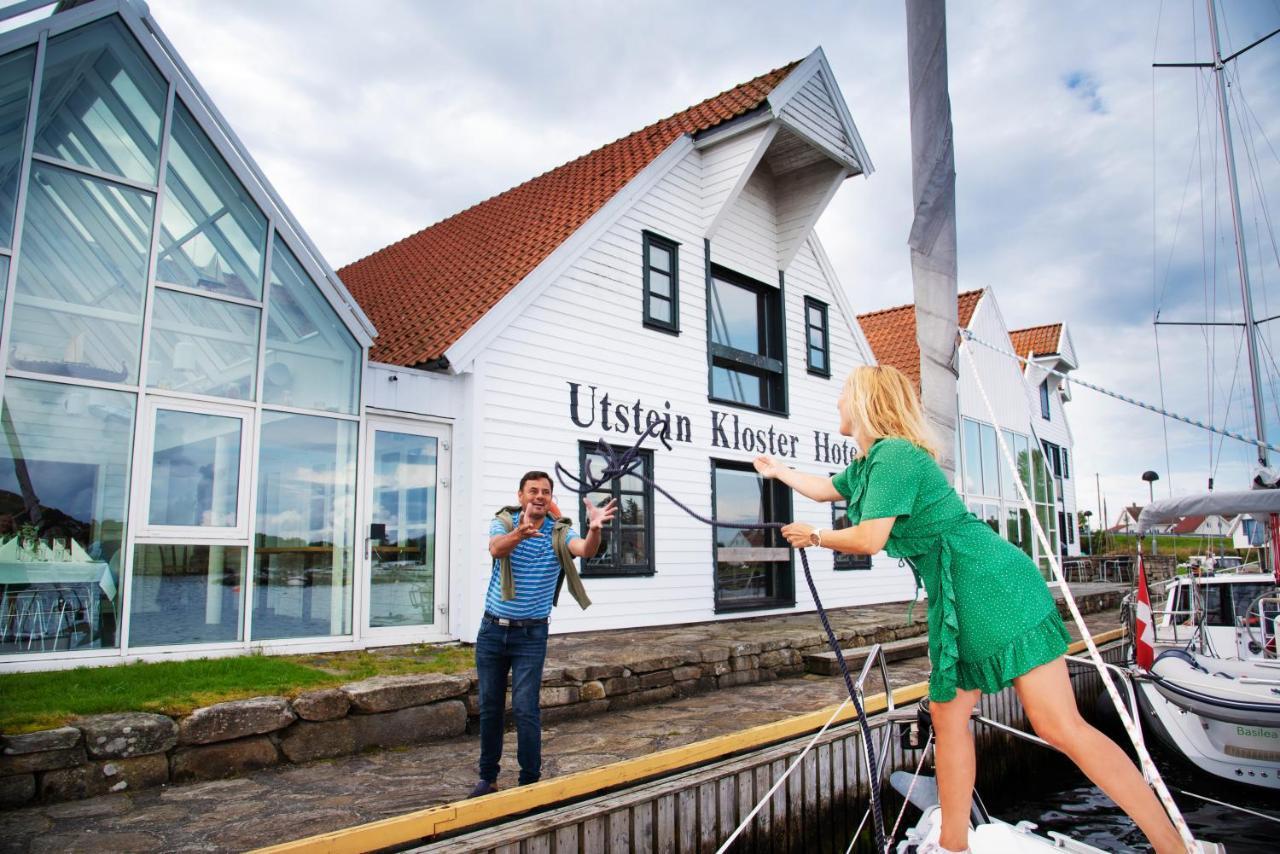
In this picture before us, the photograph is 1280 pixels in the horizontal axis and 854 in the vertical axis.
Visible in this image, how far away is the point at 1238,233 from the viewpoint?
41.3ft

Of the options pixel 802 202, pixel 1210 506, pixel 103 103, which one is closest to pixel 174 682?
pixel 103 103

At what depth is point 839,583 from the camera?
14.0 meters

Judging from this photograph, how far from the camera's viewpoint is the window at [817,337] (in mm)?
14188

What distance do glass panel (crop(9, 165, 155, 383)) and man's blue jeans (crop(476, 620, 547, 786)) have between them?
4.28m

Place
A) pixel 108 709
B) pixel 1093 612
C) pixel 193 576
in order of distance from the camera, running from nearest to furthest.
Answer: pixel 108 709, pixel 193 576, pixel 1093 612

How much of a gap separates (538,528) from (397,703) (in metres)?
2.35

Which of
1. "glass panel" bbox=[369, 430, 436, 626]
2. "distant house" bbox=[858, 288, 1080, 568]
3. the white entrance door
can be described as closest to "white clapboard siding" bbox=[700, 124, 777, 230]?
Result: the white entrance door

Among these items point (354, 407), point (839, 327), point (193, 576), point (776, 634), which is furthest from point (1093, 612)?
point (193, 576)

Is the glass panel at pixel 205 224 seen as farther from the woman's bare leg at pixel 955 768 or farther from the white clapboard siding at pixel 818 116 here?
the white clapboard siding at pixel 818 116

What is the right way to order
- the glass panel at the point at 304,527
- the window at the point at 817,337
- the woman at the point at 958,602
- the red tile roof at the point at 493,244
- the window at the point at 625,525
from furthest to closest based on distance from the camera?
the window at the point at 817,337 → the window at the point at 625,525 → the red tile roof at the point at 493,244 → the glass panel at the point at 304,527 → the woman at the point at 958,602

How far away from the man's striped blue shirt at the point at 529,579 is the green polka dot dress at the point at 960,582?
2.16m

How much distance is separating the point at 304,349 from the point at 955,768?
685 cm

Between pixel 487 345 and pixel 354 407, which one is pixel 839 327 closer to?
pixel 487 345

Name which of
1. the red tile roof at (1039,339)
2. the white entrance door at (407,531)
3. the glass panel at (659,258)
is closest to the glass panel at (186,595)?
the white entrance door at (407,531)
